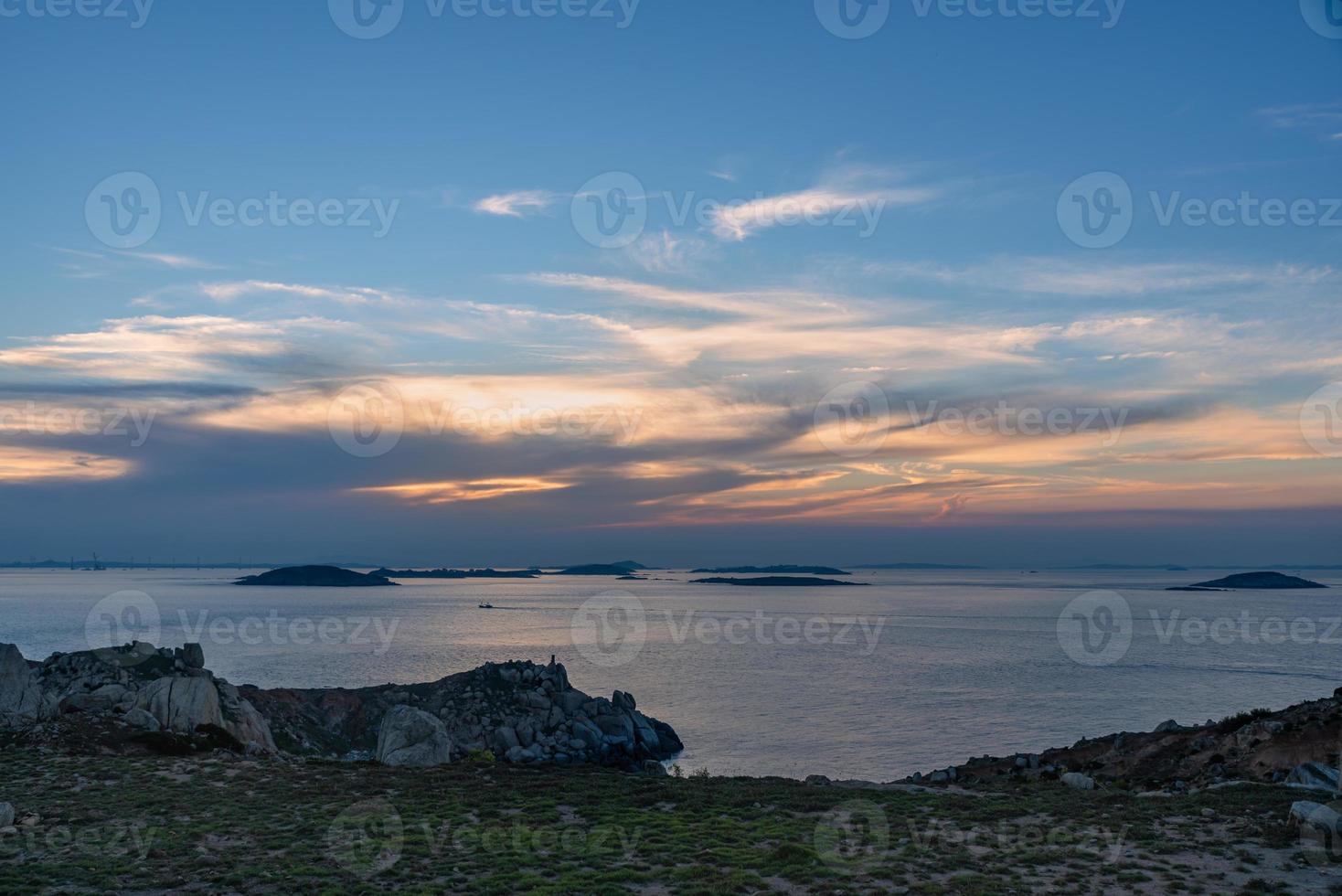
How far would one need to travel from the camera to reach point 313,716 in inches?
2260

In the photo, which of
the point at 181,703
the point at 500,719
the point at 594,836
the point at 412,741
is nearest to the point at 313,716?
the point at 500,719

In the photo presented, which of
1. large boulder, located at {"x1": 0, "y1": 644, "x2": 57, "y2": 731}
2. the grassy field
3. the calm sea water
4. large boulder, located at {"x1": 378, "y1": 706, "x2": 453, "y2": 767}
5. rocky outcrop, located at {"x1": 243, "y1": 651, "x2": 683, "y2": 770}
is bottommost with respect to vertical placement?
the calm sea water

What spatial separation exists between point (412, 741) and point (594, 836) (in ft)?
50.2

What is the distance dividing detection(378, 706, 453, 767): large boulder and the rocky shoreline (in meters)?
0.04

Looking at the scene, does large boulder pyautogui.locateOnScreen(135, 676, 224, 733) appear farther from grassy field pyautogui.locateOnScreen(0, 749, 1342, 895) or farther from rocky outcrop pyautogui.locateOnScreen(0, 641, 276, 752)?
grassy field pyautogui.locateOnScreen(0, 749, 1342, 895)

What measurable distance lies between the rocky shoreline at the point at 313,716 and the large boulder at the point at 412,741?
0.04 metres

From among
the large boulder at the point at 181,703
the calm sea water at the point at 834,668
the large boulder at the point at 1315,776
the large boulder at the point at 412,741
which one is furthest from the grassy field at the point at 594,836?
the calm sea water at the point at 834,668

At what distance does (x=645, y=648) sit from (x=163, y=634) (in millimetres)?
81625

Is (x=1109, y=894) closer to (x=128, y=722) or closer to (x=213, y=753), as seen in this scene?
(x=213, y=753)

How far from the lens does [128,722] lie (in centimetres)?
3312

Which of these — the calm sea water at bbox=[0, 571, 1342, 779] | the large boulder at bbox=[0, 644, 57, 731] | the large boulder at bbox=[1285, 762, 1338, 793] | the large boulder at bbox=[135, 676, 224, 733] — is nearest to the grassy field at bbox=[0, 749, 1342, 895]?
the large boulder at bbox=[1285, 762, 1338, 793]

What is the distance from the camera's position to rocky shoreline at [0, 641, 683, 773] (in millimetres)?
32625

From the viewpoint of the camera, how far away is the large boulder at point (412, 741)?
33156mm

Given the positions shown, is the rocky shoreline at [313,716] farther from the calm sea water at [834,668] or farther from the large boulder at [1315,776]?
the large boulder at [1315,776]
